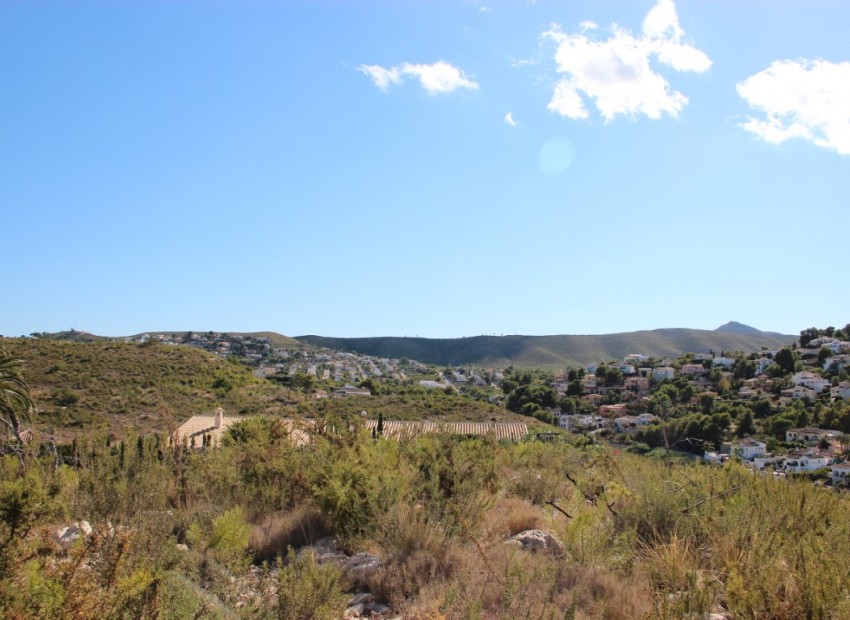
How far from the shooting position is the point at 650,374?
78438 mm

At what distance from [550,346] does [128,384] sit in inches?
3948

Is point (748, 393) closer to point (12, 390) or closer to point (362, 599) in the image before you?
point (12, 390)

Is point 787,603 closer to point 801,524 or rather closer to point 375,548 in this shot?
point 801,524

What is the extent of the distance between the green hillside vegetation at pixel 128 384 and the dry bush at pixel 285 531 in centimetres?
2414

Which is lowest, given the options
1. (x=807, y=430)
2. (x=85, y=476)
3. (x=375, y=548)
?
(x=807, y=430)

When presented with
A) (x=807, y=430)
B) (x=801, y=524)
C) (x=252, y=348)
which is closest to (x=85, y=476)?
(x=801, y=524)

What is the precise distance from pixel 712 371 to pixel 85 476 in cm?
7757

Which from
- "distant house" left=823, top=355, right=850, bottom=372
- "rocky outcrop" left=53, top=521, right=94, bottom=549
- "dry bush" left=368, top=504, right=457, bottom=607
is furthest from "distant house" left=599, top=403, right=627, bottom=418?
"rocky outcrop" left=53, top=521, right=94, bottom=549

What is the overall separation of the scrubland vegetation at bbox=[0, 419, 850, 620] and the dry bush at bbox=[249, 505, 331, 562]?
0.07 feet

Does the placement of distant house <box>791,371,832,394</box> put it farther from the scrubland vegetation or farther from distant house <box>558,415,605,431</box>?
the scrubland vegetation

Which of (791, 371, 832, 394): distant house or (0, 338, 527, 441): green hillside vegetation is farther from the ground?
(0, 338, 527, 441): green hillside vegetation

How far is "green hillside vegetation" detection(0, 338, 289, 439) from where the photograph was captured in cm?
3092

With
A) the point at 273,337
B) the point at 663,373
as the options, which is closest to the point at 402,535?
the point at 663,373

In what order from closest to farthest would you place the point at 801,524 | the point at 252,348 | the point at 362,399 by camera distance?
1. the point at 801,524
2. the point at 362,399
3. the point at 252,348
